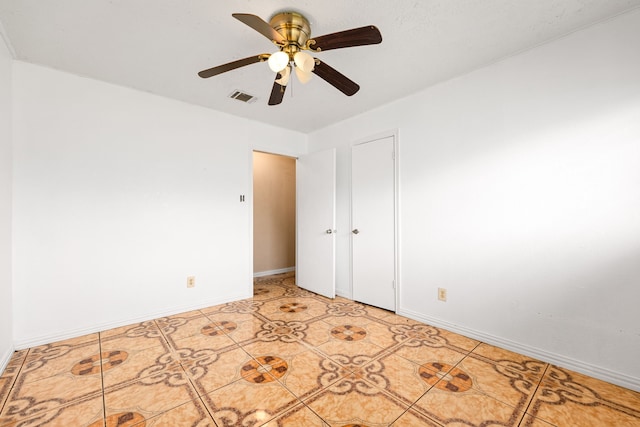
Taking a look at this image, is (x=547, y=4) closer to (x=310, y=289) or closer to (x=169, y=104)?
(x=169, y=104)

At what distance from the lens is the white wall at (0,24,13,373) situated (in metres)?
2.02

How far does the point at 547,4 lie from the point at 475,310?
2307 millimetres

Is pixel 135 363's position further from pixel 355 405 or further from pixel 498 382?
pixel 498 382

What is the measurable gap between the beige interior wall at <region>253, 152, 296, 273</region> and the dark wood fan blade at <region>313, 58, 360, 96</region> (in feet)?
10.6

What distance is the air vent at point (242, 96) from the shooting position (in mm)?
2914

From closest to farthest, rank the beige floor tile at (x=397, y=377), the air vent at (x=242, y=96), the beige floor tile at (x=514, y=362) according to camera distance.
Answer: the beige floor tile at (x=397, y=377), the beige floor tile at (x=514, y=362), the air vent at (x=242, y=96)

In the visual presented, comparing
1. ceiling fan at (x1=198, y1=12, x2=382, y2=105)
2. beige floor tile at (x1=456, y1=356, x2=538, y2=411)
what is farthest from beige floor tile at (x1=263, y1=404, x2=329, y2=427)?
ceiling fan at (x1=198, y1=12, x2=382, y2=105)

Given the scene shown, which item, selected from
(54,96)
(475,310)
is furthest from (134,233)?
(475,310)

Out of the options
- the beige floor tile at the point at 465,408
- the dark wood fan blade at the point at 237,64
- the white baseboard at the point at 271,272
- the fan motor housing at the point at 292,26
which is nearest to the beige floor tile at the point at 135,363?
the beige floor tile at the point at 465,408

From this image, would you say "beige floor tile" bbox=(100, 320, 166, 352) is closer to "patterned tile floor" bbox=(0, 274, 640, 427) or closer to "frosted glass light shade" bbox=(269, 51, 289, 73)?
"patterned tile floor" bbox=(0, 274, 640, 427)

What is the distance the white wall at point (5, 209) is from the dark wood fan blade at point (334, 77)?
2.35m

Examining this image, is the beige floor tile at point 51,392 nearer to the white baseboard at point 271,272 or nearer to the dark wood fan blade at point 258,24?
the dark wood fan blade at point 258,24

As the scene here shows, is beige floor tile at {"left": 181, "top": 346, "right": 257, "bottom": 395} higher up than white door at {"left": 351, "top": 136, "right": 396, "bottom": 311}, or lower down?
lower down

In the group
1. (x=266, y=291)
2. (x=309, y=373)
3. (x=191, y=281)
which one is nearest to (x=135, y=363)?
(x=191, y=281)
